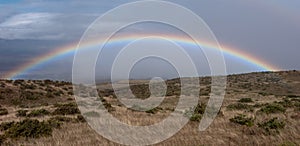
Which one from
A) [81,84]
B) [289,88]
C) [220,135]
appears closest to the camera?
[220,135]

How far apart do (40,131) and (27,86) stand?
38.5 metres

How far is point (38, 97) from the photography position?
1768 inches

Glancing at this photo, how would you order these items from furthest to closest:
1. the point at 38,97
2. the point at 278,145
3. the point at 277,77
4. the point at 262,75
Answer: the point at 262,75
the point at 277,77
the point at 38,97
the point at 278,145

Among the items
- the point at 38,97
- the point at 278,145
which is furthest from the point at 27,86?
the point at 278,145

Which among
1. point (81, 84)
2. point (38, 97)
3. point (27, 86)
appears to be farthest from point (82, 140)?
point (81, 84)

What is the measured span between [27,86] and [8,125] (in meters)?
34.2

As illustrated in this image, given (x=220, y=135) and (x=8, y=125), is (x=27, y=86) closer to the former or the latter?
(x=8, y=125)

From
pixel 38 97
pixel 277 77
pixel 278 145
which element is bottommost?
pixel 278 145

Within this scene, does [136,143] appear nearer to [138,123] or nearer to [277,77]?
[138,123]

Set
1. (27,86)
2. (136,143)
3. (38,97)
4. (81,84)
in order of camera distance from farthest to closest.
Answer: (81,84), (27,86), (38,97), (136,143)

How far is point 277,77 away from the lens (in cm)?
9269

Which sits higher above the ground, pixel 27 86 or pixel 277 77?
pixel 277 77

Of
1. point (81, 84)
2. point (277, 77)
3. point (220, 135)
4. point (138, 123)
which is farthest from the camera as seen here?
point (277, 77)

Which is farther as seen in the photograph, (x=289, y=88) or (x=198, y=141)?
(x=289, y=88)
